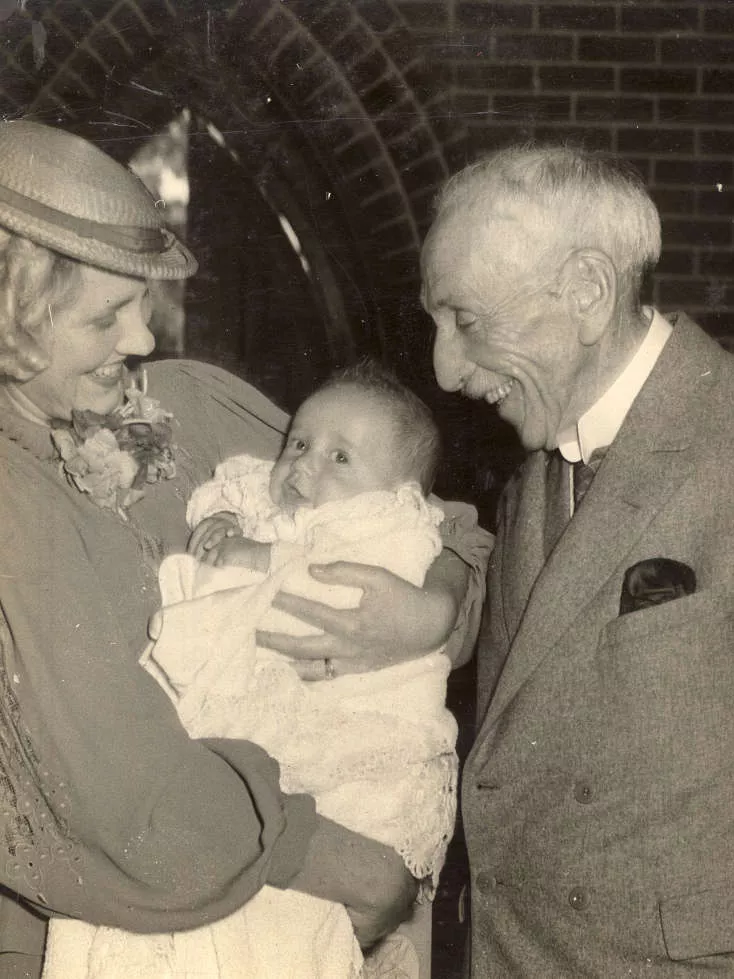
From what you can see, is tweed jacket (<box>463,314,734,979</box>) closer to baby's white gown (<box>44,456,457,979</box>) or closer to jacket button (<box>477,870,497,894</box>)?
jacket button (<box>477,870,497,894</box>)

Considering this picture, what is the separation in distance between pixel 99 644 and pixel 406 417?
2.86 ft

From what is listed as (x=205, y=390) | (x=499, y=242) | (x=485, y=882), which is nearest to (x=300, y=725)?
(x=485, y=882)

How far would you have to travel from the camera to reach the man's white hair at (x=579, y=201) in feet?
7.39

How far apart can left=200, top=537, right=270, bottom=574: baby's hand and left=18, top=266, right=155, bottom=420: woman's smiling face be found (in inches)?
15.7

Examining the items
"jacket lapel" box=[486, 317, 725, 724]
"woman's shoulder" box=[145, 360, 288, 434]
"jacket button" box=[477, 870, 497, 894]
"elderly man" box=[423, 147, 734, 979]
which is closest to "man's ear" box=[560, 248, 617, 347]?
"elderly man" box=[423, 147, 734, 979]

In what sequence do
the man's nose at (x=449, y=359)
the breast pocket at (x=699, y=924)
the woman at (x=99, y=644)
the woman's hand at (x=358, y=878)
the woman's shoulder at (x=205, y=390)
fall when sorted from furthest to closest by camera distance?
the woman's shoulder at (x=205, y=390), the man's nose at (x=449, y=359), the woman's hand at (x=358, y=878), the woman at (x=99, y=644), the breast pocket at (x=699, y=924)

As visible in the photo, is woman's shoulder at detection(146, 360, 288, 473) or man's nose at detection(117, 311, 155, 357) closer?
man's nose at detection(117, 311, 155, 357)

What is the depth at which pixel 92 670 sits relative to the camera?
6.82 ft

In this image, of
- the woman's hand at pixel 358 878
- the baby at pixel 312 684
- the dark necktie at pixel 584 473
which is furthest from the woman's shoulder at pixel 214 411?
the woman's hand at pixel 358 878

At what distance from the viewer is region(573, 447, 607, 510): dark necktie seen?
7.55 feet

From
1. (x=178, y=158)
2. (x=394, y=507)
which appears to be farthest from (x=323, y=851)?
(x=178, y=158)

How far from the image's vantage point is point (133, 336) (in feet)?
7.40

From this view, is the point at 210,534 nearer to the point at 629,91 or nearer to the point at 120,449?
the point at 120,449

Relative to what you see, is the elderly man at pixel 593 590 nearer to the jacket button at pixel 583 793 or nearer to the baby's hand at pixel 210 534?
the jacket button at pixel 583 793
